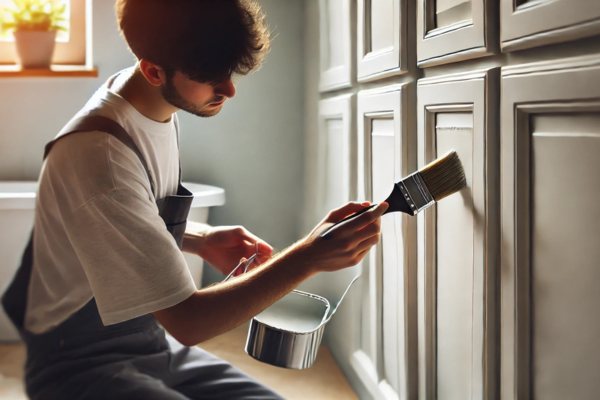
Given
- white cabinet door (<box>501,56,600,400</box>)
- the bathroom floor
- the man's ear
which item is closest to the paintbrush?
white cabinet door (<box>501,56,600,400</box>)

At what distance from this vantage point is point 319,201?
220 centimetres

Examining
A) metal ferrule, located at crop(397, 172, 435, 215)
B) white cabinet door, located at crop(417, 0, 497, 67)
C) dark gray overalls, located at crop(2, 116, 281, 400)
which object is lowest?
dark gray overalls, located at crop(2, 116, 281, 400)

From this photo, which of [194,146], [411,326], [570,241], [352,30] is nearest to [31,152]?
[194,146]

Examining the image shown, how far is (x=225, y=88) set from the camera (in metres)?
1.13

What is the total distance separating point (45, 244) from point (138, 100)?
273mm

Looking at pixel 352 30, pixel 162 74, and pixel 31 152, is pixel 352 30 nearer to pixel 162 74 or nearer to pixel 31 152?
pixel 162 74

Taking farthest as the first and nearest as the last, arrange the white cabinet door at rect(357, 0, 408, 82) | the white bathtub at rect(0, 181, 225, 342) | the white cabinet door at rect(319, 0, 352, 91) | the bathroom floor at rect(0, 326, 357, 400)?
1. the white bathtub at rect(0, 181, 225, 342)
2. the bathroom floor at rect(0, 326, 357, 400)
3. the white cabinet door at rect(319, 0, 352, 91)
4. the white cabinet door at rect(357, 0, 408, 82)

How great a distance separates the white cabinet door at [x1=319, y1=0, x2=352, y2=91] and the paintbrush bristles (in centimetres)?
68

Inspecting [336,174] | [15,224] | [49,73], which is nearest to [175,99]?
[336,174]

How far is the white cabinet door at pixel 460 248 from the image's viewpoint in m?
0.98

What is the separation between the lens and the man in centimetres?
102

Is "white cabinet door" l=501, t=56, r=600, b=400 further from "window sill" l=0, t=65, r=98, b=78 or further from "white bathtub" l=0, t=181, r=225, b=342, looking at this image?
"window sill" l=0, t=65, r=98, b=78

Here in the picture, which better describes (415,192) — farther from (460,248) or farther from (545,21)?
(545,21)

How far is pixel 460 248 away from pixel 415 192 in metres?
0.11
